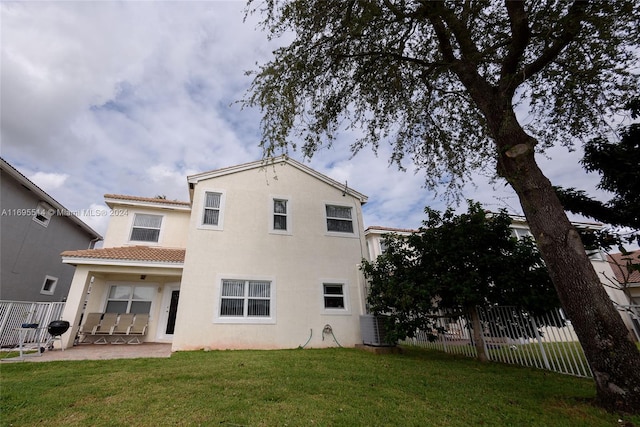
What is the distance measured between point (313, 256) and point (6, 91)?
571 inches

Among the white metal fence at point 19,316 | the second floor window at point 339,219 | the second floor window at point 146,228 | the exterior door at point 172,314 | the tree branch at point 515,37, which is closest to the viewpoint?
the tree branch at point 515,37

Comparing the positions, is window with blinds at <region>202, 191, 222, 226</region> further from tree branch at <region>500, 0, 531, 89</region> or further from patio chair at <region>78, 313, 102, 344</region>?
tree branch at <region>500, 0, 531, 89</region>

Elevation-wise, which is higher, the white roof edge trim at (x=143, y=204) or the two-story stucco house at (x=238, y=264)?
the white roof edge trim at (x=143, y=204)

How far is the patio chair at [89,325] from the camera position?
10461 millimetres

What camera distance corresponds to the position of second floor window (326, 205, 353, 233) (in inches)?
490

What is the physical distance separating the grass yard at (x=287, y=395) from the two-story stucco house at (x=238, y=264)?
9.83 ft

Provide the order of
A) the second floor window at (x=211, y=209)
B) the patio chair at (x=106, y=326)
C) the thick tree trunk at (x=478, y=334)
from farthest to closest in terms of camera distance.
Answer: the second floor window at (x=211, y=209) → the patio chair at (x=106, y=326) → the thick tree trunk at (x=478, y=334)

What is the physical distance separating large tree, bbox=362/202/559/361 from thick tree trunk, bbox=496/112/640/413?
365 cm

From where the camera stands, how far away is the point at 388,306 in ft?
30.9

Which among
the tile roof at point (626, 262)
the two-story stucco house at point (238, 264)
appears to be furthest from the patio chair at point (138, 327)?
the tile roof at point (626, 262)

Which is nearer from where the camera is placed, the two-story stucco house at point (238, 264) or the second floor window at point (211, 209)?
the two-story stucco house at point (238, 264)

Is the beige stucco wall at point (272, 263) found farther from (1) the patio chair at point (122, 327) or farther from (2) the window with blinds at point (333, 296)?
(1) the patio chair at point (122, 327)

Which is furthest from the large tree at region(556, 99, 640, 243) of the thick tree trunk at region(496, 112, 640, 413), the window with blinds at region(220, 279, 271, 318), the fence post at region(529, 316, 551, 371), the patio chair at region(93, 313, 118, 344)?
the patio chair at region(93, 313, 118, 344)

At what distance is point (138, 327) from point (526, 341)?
46.1 feet
